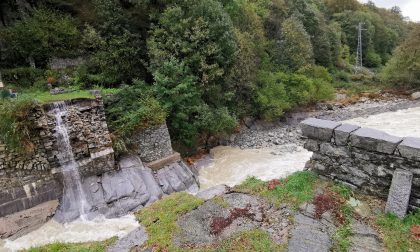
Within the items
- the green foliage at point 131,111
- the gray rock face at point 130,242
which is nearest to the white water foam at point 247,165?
the green foliage at point 131,111

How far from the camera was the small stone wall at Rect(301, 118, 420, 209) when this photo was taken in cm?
578

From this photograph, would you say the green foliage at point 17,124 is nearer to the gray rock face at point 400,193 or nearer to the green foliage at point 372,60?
the gray rock face at point 400,193

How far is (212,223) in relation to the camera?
21.0ft

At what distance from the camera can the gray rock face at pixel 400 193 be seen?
5703mm

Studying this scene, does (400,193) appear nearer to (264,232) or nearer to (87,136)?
(264,232)

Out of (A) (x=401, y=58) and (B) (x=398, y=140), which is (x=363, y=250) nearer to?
(B) (x=398, y=140)

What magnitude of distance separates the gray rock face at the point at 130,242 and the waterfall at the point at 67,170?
4.84 m

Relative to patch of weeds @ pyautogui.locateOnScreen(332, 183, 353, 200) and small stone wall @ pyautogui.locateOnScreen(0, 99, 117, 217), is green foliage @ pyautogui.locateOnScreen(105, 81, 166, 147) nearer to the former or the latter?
small stone wall @ pyautogui.locateOnScreen(0, 99, 117, 217)

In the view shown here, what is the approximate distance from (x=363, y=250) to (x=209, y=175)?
9298 millimetres

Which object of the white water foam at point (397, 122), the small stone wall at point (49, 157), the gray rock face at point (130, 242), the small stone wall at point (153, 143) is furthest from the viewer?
the white water foam at point (397, 122)

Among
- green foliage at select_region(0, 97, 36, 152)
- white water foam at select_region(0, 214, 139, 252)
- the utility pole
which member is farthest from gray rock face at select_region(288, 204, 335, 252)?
the utility pole

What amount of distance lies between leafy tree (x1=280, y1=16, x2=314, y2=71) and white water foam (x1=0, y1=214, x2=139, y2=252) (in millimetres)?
18689

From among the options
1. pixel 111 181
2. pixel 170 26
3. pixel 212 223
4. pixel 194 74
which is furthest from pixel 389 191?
pixel 170 26

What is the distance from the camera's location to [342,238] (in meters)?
5.55
